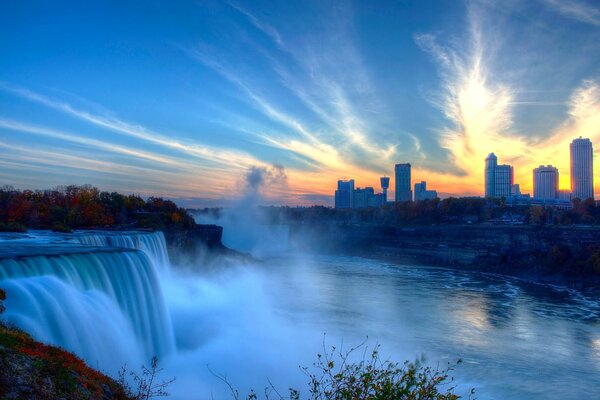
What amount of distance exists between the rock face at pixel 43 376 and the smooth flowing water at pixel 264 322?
2.37 m

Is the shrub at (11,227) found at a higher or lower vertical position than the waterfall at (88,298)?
higher

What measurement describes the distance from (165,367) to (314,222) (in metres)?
68.9

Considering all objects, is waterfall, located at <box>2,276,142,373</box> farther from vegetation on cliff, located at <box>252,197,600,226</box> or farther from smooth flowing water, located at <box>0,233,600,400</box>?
vegetation on cliff, located at <box>252,197,600,226</box>

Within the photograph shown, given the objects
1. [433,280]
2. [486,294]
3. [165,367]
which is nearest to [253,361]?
[165,367]

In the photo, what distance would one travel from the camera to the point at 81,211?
111ft

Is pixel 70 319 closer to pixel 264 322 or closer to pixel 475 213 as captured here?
pixel 264 322

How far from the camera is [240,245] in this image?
72.6 meters

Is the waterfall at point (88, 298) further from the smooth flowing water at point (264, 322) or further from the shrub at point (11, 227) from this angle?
the shrub at point (11, 227)

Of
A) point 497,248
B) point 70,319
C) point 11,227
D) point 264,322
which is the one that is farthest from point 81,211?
point 497,248

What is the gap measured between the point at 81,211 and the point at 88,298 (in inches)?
982

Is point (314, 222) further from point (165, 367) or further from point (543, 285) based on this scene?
point (165, 367)

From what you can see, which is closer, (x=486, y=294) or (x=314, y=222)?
(x=486, y=294)

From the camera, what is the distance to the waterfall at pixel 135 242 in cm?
2088

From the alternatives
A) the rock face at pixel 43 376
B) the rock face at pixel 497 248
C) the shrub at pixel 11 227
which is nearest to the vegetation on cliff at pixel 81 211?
the shrub at pixel 11 227
